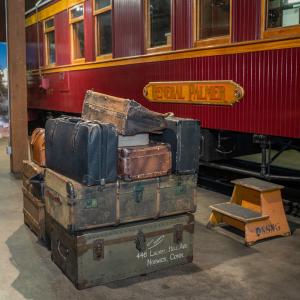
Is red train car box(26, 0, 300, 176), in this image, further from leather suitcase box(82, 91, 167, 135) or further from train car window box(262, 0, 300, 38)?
leather suitcase box(82, 91, 167, 135)

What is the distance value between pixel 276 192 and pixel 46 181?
2111 mm

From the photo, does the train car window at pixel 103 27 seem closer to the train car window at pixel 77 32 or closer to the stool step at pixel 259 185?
the train car window at pixel 77 32

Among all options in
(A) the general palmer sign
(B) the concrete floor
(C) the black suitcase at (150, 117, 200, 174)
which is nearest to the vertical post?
(A) the general palmer sign

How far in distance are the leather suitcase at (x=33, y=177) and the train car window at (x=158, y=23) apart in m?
2.41

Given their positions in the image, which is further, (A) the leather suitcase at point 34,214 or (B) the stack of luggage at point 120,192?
(A) the leather suitcase at point 34,214

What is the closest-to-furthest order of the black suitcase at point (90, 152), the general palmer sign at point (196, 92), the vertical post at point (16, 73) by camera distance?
the black suitcase at point (90, 152) → the general palmer sign at point (196, 92) → the vertical post at point (16, 73)

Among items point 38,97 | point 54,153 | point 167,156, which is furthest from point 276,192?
point 38,97

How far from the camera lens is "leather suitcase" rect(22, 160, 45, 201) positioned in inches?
161

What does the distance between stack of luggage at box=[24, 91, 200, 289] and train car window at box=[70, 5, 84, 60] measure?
4.95 m

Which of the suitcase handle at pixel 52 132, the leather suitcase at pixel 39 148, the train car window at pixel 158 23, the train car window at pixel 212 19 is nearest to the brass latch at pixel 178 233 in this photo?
the suitcase handle at pixel 52 132

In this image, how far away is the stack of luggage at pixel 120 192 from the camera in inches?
123

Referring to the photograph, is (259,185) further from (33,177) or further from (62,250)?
(33,177)

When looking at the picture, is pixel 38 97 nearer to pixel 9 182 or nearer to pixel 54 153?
pixel 9 182

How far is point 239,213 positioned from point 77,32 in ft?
18.1
